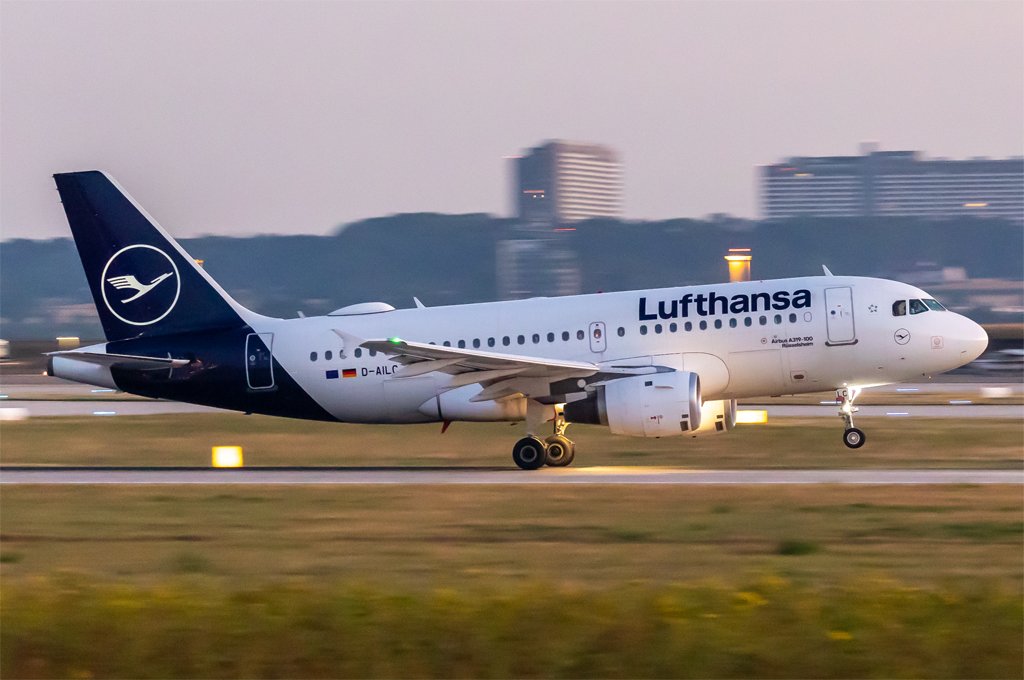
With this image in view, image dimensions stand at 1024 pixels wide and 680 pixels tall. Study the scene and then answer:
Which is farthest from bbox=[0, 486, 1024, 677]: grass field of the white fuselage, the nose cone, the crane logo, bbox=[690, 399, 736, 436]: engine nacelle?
the crane logo

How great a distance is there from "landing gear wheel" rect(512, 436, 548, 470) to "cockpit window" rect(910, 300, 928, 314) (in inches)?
329

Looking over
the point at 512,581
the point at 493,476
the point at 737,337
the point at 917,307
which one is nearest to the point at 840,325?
the point at 917,307

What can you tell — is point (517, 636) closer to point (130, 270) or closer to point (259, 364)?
point (259, 364)

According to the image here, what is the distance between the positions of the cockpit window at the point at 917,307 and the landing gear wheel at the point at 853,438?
118 inches

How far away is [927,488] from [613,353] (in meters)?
7.26

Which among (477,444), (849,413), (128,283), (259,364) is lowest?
(477,444)

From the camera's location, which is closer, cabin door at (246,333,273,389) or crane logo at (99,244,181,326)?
cabin door at (246,333,273,389)

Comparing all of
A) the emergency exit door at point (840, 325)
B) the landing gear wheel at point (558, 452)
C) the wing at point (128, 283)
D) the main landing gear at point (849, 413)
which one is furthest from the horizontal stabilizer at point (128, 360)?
the main landing gear at point (849, 413)

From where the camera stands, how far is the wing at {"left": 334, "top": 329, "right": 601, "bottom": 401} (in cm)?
2505

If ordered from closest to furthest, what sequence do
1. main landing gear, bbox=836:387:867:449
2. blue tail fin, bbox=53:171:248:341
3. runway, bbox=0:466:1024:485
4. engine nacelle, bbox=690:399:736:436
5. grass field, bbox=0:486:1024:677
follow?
grass field, bbox=0:486:1024:677 < runway, bbox=0:466:1024:485 < engine nacelle, bbox=690:399:736:436 < main landing gear, bbox=836:387:867:449 < blue tail fin, bbox=53:171:248:341

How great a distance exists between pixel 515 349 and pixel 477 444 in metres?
5.28

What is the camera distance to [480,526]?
1948cm

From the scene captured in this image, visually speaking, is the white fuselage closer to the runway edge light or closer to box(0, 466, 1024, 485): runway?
box(0, 466, 1024, 485): runway

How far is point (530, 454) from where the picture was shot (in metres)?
26.5
